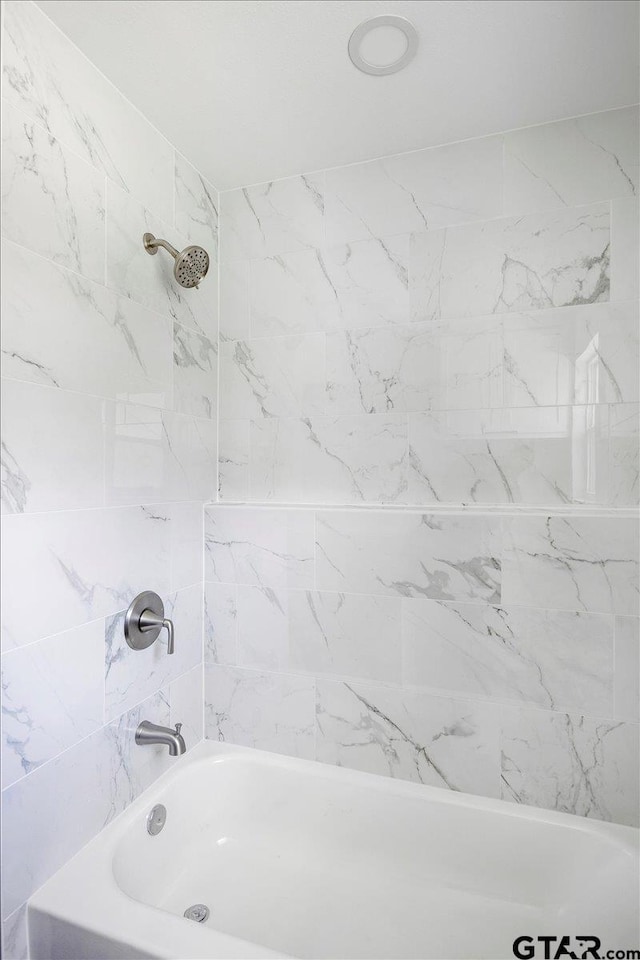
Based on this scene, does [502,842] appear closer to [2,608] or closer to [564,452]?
[564,452]

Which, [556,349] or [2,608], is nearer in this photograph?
[2,608]

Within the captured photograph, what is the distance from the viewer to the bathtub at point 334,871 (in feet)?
4.29

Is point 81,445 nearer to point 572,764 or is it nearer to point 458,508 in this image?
point 458,508

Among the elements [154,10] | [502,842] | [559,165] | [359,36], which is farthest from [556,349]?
[502,842]

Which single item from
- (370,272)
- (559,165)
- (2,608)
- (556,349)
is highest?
(559,165)

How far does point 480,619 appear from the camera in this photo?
160 centimetres

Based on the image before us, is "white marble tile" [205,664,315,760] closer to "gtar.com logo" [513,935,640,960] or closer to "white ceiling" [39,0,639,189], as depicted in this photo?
"gtar.com logo" [513,935,640,960]

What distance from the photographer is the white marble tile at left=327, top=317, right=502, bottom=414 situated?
5.48ft

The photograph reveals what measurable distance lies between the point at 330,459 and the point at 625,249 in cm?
106

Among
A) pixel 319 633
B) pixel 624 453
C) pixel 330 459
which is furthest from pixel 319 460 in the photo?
pixel 624 453

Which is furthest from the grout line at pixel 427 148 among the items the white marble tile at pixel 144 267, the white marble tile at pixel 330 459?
the white marble tile at pixel 330 459

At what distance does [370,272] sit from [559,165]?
63 cm

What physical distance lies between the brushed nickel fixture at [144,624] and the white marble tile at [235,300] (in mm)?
965

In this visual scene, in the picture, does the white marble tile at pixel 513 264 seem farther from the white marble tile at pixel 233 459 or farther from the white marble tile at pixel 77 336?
the white marble tile at pixel 77 336
